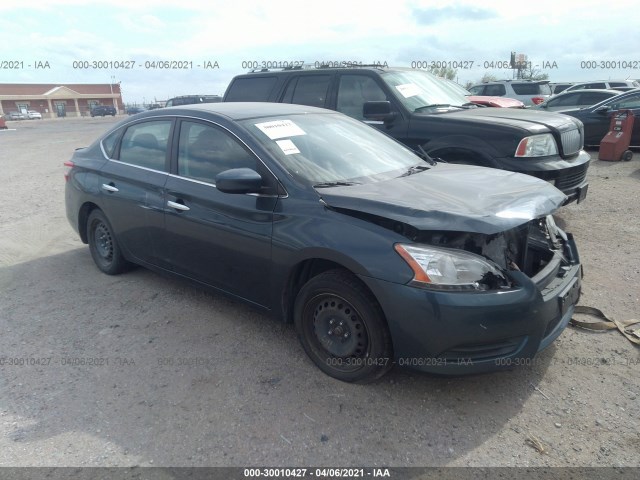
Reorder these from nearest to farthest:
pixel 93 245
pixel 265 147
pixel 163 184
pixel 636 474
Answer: pixel 636 474
pixel 265 147
pixel 163 184
pixel 93 245

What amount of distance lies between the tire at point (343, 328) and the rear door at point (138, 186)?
166cm

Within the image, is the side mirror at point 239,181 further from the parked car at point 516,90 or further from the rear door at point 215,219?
the parked car at point 516,90

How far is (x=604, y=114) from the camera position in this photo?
1169 cm

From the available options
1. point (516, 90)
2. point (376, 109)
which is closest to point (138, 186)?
point (376, 109)

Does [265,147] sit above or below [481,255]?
above

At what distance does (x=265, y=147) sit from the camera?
3.50 metres

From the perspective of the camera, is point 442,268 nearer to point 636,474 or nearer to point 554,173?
point 636,474

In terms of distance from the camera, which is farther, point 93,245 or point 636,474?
point 93,245

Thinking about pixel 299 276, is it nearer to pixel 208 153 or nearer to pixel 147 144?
pixel 208 153

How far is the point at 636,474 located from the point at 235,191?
2671 millimetres

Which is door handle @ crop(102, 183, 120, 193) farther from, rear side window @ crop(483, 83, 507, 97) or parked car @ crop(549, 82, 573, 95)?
parked car @ crop(549, 82, 573, 95)

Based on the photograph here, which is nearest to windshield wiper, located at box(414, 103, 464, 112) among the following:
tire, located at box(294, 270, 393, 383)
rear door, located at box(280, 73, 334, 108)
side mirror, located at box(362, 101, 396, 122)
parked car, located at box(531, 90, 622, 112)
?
side mirror, located at box(362, 101, 396, 122)

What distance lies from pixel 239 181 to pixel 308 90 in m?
A: 4.15

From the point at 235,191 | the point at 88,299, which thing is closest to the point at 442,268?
the point at 235,191
